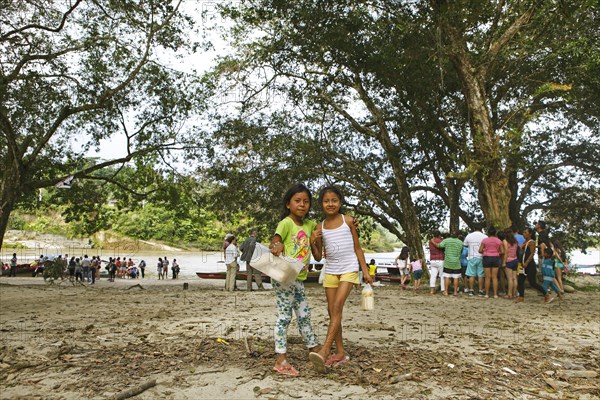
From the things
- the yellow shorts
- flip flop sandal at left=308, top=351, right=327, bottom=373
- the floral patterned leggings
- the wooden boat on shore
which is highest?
the yellow shorts

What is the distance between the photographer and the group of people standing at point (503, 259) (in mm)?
9562

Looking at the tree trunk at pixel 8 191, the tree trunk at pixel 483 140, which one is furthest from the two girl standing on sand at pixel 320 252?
the tree trunk at pixel 8 191

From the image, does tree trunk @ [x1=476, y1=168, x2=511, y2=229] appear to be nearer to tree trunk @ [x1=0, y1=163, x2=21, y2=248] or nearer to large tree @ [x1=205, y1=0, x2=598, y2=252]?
large tree @ [x1=205, y1=0, x2=598, y2=252]

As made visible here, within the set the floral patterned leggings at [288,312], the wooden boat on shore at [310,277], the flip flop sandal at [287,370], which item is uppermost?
the floral patterned leggings at [288,312]

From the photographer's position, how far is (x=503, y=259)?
985 cm

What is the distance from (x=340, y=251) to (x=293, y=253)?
17.0 inches

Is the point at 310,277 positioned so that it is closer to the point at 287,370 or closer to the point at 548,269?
the point at 548,269

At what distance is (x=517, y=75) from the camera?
45.1 feet

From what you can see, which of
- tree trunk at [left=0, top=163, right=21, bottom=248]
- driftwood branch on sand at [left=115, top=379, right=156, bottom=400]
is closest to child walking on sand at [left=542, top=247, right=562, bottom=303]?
driftwood branch on sand at [left=115, top=379, right=156, bottom=400]

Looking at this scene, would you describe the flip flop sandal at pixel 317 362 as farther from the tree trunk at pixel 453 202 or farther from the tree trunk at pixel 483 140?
the tree trunk at pixel 453 202

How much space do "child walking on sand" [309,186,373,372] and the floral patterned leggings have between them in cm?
22

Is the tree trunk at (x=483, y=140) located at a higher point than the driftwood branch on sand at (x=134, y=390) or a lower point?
higher

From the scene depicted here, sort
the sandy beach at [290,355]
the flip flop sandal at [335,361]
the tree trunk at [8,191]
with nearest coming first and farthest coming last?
1. the sandy beach at [290,355]
2. the flip flop sandal at [335,361]
3. the tree trunk at [8,191]

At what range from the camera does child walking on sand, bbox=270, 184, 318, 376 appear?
3745mm
